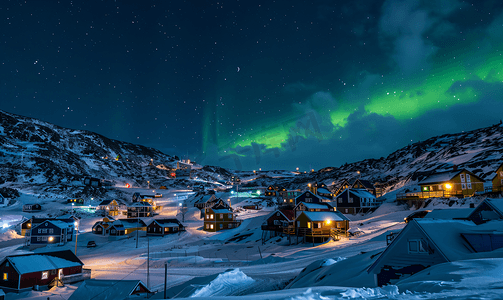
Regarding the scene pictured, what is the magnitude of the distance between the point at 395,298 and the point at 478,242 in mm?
10014

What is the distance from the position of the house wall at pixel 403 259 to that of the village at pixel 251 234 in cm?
5

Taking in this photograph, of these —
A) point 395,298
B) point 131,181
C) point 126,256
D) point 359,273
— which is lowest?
point 126,256

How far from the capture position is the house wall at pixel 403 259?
1480cm

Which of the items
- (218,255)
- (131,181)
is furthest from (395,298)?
(131,181)

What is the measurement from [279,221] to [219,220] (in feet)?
73.6

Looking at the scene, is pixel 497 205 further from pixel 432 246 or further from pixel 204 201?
pixel 204 201

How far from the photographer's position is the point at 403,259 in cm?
1550

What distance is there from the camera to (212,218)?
7438 centimetres

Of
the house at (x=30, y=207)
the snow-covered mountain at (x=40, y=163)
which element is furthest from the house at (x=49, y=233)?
the snow-covered mountain at (x=40, y=163)

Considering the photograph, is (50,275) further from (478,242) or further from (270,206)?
(270,206)

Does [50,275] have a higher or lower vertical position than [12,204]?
lower

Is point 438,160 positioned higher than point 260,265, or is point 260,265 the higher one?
point 438,160

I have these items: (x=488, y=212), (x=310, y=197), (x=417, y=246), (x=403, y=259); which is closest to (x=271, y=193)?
(x=310, y=197)

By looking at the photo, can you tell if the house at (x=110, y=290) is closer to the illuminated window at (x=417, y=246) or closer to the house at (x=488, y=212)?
the illuminated window at (x=417, y=246)
